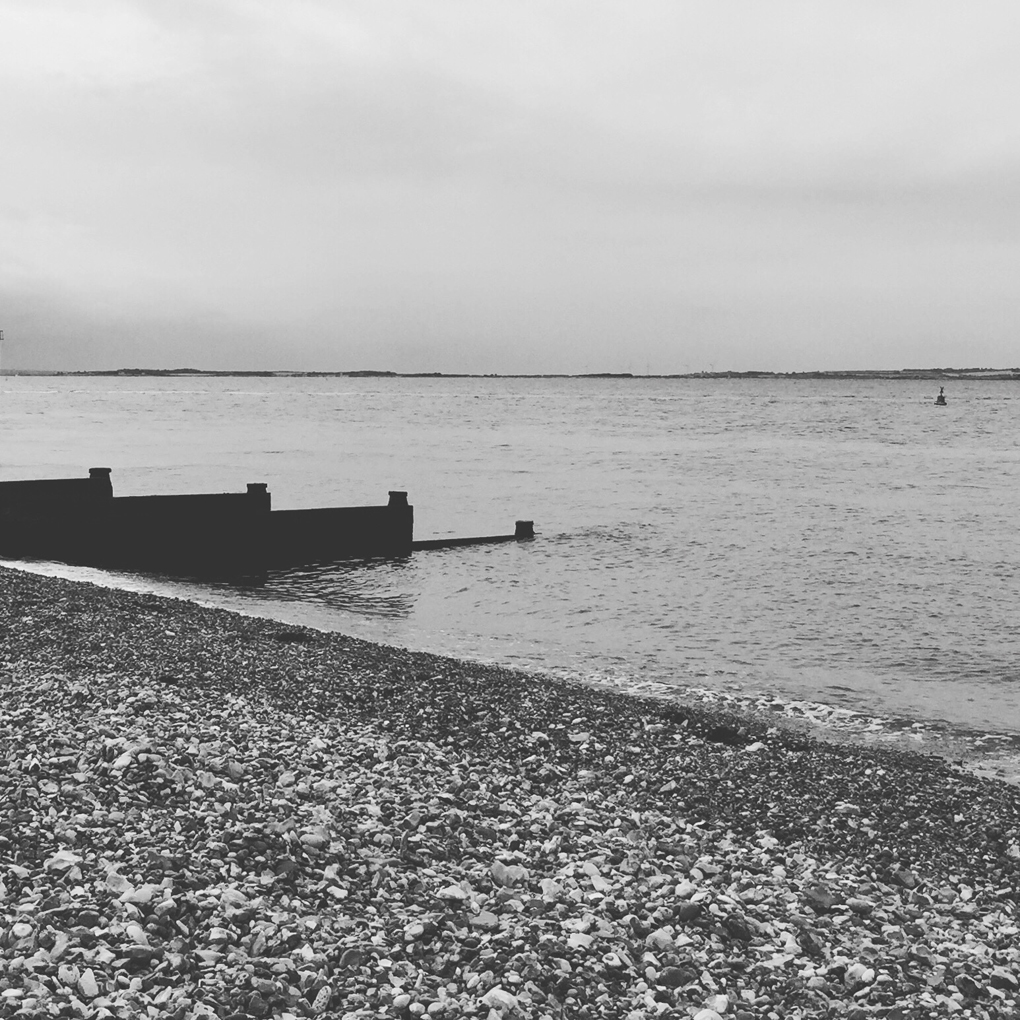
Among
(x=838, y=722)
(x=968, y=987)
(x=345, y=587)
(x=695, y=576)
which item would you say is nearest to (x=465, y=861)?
(x=968, y=987)

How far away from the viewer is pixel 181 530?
20.9 m

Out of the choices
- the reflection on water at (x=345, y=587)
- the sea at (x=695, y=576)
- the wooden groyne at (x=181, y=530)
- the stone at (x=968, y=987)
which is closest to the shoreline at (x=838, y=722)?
the sea at (x=695, y=576)

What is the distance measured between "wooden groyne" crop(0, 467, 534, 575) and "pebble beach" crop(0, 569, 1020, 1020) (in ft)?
36.6

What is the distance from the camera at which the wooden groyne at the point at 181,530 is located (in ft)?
66.1

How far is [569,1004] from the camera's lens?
4.88 m

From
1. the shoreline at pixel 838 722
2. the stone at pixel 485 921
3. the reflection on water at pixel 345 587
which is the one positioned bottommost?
the shoreline at pixel 838 722

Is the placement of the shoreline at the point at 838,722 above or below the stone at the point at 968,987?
below

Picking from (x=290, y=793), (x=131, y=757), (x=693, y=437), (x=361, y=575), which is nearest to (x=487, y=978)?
(x=290, y=793)

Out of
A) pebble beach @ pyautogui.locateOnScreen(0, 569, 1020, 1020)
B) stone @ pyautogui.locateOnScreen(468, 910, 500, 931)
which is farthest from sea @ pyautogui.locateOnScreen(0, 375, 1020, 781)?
stone @ pyautogui.locateOnScreen(468, 910, 500, 931)

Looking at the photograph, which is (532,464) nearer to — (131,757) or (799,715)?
(799,715)

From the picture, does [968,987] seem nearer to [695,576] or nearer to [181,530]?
[695,576]

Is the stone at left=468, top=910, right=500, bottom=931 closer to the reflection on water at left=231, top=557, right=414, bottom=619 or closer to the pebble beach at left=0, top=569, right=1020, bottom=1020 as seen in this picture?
the pebble beach at left=0, top=569, right=1020, bottom=1020

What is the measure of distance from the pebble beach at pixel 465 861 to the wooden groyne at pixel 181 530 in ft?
36.6

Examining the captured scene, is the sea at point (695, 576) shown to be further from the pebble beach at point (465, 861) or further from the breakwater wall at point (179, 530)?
the pebble beach at point (465, 861)
